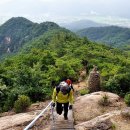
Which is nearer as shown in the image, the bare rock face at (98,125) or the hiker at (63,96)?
the hiker at (63,96)

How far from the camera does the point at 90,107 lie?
57.7ft

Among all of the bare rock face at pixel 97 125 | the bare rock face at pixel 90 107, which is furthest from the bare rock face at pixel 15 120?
the bare rock face at pixel 97 125

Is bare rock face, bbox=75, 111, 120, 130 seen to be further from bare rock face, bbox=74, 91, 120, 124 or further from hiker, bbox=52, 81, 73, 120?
bare rock face, bbox=74, 91, 120, 124

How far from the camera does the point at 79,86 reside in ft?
89.1

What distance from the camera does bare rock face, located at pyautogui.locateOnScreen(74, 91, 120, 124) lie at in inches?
658

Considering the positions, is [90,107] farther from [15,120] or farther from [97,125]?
[15,120]

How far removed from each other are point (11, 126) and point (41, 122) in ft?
4.24

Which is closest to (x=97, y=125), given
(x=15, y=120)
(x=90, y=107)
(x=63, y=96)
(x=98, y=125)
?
(x=98, y=125)

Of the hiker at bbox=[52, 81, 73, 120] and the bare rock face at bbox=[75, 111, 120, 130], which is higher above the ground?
the hiker at bbox=[52, 81, 73, 120]

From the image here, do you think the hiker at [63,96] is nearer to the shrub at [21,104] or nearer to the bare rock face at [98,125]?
the bare rock face at [98,125]

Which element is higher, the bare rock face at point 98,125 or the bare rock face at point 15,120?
the bare rock face at point 98,125

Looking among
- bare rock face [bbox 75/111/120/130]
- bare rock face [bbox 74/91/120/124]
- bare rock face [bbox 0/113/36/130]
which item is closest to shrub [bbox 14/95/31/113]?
bare rock face [bbox 0/113/36/130]

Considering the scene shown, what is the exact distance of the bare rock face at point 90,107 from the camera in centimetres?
1670

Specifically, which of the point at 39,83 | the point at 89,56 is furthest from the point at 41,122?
the point at 89,56
